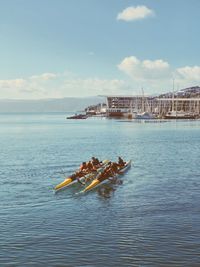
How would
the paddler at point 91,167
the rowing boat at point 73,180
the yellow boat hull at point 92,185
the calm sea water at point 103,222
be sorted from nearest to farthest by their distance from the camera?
the calm sea water at point 103,222
the yellow boat hull at point 92,185
the rowing boat at point 73,180
the paddler at point 91,167

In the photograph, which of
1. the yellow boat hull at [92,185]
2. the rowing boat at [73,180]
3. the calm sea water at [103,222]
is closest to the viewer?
the calm sea water at [103,222]

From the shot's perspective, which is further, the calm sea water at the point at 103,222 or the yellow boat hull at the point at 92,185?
the yellow boat hull at the point at 92,185

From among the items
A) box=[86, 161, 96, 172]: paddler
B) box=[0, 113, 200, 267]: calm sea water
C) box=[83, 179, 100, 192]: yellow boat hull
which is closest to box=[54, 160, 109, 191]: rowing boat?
box=[86, 161, 96, 172]: paddler

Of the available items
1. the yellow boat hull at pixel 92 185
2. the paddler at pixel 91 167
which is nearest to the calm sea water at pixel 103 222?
the yellow boat hull at pixel 92 185

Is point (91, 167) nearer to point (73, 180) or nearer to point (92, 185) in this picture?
point (73, 180)

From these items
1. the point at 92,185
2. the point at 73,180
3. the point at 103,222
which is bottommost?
the point at 103,222

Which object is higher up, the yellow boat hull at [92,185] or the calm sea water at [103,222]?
the yellow boat hull at [92,185]

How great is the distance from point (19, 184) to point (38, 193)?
16.2 feet

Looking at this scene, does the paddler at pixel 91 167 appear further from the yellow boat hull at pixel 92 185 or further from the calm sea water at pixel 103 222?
the yellow boat hull at pixel 92 185

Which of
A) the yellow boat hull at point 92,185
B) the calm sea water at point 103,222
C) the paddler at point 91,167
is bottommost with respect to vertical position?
the calm sea water at point 103,222

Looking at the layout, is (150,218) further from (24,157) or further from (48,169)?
(24,157)

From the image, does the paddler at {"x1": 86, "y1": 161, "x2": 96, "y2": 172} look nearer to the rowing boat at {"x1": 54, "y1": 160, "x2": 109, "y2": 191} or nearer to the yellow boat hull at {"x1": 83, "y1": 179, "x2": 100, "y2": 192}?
the rowing boat at {"x1": 54, "y1": 160, "x2": 109, "y2": 191}

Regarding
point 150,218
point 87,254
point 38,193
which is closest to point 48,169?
point 38,193

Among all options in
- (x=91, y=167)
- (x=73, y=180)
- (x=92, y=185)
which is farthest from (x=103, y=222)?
(x=91, y=167)
